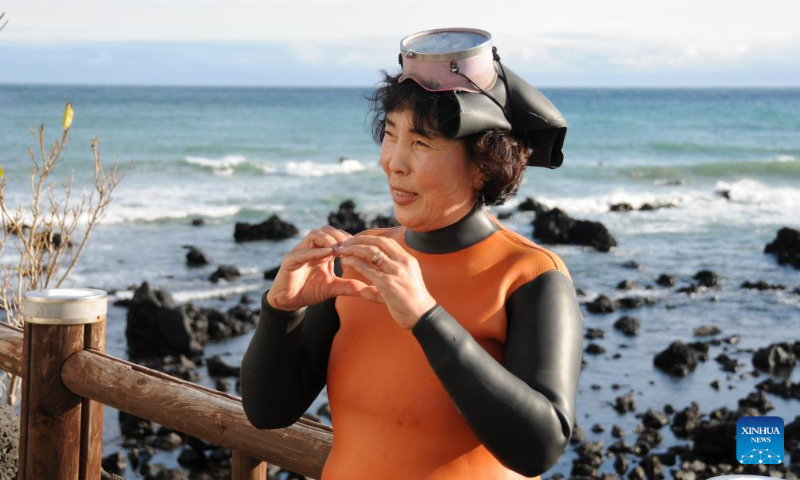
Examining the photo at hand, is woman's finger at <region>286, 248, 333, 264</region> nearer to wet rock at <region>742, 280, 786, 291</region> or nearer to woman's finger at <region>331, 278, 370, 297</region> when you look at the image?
woman's finger at <region>331, 278, 370, 297</region>

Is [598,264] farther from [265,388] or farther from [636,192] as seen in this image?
[265,388]

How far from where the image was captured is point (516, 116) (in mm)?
1957

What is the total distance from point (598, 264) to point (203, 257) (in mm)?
6091

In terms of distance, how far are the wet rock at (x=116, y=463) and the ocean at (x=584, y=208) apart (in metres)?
0.12

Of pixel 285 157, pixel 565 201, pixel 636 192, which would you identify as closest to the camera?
pixel 565 201

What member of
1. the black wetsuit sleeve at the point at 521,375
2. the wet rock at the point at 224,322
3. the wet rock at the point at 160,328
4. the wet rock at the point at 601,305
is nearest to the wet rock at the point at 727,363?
the wet rock at the point at 601,305

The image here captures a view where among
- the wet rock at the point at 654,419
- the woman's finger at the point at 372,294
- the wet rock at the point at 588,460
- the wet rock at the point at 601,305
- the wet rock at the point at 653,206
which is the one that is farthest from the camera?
the wet rock at the point at 653,206

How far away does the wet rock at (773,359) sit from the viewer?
947cm

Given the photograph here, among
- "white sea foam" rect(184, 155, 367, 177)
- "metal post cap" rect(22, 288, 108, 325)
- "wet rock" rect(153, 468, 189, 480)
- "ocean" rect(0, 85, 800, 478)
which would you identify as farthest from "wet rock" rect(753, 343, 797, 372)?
"white sea foam" rect(184, 155, 367, 177)

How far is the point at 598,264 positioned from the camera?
50.6 feet

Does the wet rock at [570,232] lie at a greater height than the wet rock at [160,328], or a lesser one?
greater

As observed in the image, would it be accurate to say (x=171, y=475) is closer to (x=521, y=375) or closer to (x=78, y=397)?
(x=78, y=397)

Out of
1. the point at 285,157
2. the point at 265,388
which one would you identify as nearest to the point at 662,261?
the point at 265,388

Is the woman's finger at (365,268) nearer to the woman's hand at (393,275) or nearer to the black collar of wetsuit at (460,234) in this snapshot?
the woman's hand at (393,275)
